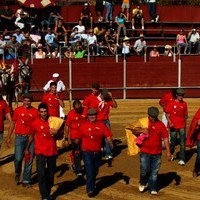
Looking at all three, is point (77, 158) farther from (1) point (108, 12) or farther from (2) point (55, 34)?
(1) point (108, 12)

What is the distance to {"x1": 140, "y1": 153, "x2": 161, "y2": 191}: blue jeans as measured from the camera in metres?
13.1

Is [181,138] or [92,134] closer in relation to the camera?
[92,134]

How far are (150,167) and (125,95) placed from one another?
51.6 feet

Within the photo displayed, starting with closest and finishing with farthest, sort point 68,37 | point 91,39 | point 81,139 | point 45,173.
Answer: point 45,173 < point 81,139 < point 91,39 < point 68,37

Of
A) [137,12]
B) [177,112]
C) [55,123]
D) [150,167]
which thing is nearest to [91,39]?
[137,12]

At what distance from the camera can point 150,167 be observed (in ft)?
43.4

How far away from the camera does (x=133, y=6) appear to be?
34.3 meters

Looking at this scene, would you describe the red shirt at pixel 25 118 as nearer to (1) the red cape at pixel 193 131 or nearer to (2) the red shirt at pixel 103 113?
(2) the red shirt at pixel 103 113

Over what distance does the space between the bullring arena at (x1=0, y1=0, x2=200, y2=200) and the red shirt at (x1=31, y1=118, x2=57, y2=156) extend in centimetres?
108

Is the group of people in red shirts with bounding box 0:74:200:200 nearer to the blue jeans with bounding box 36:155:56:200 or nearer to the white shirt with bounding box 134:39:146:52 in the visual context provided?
the blue jeans with bounding box 36:155:56:200

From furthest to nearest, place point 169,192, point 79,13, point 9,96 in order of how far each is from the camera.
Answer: point 79,13 → point 9,96 → point 169,192

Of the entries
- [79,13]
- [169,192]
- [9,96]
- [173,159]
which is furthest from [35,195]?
[79,13]

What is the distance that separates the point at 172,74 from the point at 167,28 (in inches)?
214

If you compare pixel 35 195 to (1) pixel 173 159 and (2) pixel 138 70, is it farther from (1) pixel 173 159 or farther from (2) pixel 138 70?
(2) pixel 138 70
